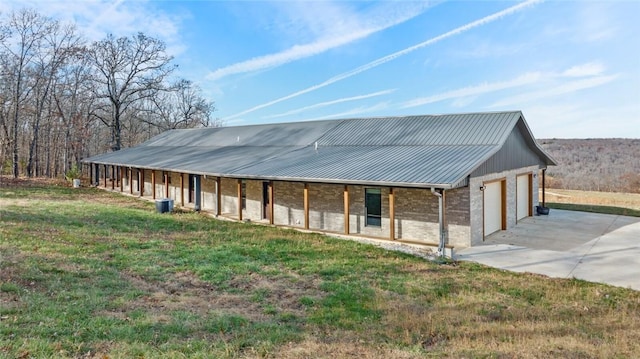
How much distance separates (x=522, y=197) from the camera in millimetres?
17781

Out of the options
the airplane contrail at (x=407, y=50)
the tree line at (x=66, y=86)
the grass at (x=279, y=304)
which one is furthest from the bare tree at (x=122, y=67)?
the grass at (x=279, y=304)

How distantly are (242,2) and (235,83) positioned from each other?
22.9 metres

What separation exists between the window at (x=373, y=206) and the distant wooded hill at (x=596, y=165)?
19785 mm

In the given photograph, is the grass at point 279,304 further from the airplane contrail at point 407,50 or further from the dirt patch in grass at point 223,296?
the airplane contrail at point 407,50

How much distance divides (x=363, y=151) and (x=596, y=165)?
168 feet

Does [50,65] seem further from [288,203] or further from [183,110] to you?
[288,203]

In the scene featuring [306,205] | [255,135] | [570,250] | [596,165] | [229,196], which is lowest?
[570,250]

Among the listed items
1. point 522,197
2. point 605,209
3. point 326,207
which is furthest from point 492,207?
point 605,209

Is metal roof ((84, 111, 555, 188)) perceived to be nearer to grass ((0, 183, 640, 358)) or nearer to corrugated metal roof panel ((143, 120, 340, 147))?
corrugated metal roof panel ((143, 120, 340, 147))

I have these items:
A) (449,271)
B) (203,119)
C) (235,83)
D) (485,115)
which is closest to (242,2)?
(485,115)

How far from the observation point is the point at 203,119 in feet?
157

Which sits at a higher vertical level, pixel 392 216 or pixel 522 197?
pixel 522 197

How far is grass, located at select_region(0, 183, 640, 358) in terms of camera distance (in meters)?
5.39

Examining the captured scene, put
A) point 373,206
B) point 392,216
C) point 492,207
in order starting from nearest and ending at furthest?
point 392,216 → point 373,206 → point 492,207
